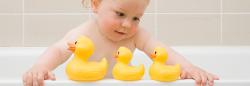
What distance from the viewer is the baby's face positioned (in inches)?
46.8

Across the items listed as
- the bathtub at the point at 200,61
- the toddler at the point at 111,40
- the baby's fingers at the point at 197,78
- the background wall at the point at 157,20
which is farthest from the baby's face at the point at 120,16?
the background wall at the point at 157,20

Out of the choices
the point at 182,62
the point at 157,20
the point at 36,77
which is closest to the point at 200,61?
the point at 157,20

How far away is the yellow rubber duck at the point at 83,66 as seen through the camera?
0.99 metres

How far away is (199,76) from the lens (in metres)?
1.05

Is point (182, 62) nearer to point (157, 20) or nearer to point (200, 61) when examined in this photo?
point (200, 61)

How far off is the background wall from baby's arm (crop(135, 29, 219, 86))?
1.89 feet

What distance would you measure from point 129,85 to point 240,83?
233 mm

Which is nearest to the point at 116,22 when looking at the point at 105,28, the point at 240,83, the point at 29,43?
the point at 105,28

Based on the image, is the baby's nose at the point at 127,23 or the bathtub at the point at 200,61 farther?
the bathtub at the point at 200,61

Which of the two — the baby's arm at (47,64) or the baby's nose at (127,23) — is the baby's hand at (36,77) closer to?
the baby's arm at (47,64)

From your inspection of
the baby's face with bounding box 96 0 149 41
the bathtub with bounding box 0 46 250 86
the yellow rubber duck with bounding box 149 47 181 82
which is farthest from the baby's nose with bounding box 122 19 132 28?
the bathtub with bounding box 0 46 250 86

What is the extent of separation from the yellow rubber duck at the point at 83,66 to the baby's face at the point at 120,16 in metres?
0.19

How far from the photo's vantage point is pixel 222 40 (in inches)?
78.2

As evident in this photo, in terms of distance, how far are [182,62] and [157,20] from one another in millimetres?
724
